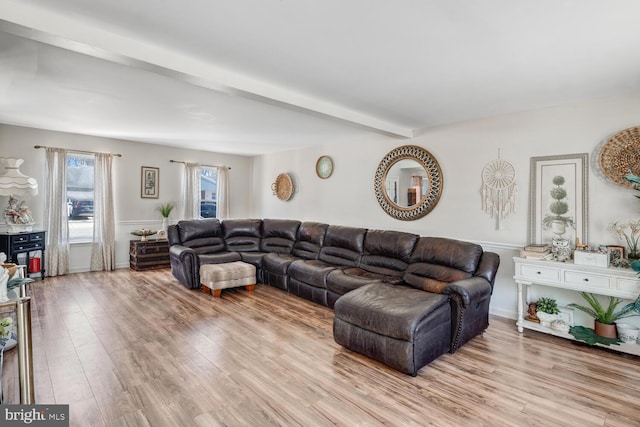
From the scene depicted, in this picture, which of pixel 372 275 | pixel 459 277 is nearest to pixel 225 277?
pixel 372 275

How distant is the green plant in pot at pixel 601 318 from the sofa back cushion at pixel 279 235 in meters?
3.93

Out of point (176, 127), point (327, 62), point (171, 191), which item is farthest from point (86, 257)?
point (327, 62)

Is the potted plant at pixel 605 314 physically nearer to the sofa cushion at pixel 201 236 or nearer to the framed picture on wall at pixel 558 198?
the framed picture on wall at pixel 558 198

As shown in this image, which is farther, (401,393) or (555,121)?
(555,121)

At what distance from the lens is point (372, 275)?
398cm

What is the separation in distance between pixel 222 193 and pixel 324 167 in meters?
2.79

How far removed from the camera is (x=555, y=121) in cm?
339

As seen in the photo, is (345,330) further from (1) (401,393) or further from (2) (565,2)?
(2) (565,2)

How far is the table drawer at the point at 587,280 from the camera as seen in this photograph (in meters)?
2.82

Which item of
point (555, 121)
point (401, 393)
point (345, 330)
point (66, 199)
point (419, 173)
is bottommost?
point (401, 393)

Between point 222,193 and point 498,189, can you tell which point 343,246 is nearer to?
point 498,189

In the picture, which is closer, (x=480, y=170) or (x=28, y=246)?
(x=480, y=170)

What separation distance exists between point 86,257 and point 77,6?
17.1 feet

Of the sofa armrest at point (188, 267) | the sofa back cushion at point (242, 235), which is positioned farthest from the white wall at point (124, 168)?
the sofa armrest at point (188, 267)
